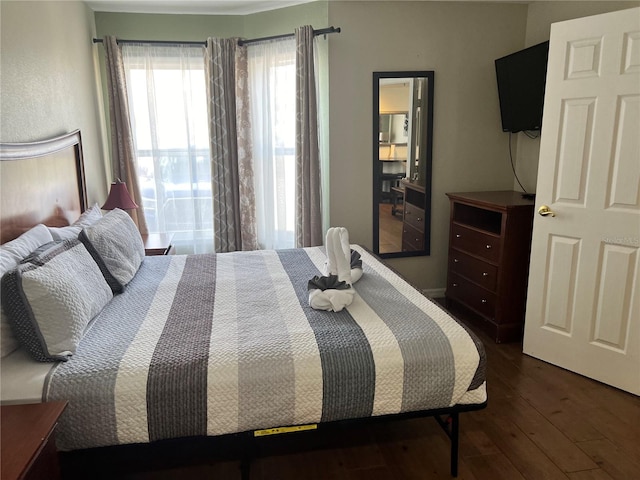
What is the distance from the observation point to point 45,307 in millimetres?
1653

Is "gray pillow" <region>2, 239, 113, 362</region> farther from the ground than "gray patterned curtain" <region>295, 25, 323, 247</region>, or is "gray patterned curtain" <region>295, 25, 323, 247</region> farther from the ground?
"gray patterned curtain" <region>295, 25, 323, 247</region>

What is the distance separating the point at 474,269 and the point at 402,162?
1.02 m

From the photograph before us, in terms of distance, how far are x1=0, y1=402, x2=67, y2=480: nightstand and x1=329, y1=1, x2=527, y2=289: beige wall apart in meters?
2.64

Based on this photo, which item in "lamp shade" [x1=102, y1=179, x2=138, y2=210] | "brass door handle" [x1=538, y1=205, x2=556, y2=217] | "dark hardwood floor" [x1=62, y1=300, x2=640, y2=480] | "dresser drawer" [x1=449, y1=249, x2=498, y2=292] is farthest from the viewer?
"lamp shade" [x1=102, y1=179, x2=138, y2=210]

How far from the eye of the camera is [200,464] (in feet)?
6.77

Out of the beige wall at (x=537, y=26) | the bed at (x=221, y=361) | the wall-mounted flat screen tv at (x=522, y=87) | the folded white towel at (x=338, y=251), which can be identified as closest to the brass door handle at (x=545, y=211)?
the wall-mounted flat screen tv at (x=522, y=87)

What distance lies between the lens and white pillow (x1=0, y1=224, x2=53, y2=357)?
65.4 inches

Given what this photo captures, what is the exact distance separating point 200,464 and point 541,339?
2.14m

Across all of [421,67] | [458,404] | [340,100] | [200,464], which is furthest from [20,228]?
[421,67]

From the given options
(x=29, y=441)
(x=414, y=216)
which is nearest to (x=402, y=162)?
(x=414, y=216)

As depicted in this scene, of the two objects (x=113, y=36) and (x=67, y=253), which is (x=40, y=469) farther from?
(x=113, y=36)

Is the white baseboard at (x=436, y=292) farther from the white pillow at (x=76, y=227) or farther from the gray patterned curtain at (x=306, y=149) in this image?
the white pillow at (x=76, y=227)

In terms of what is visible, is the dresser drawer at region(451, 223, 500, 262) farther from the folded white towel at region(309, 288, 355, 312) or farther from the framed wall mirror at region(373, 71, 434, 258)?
the folded white towel at region(309, 288, 355, 312)

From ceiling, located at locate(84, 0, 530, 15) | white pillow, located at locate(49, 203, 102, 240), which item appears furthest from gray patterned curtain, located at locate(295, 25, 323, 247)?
white pillow, located at locate(49, 203, 102, 240)
